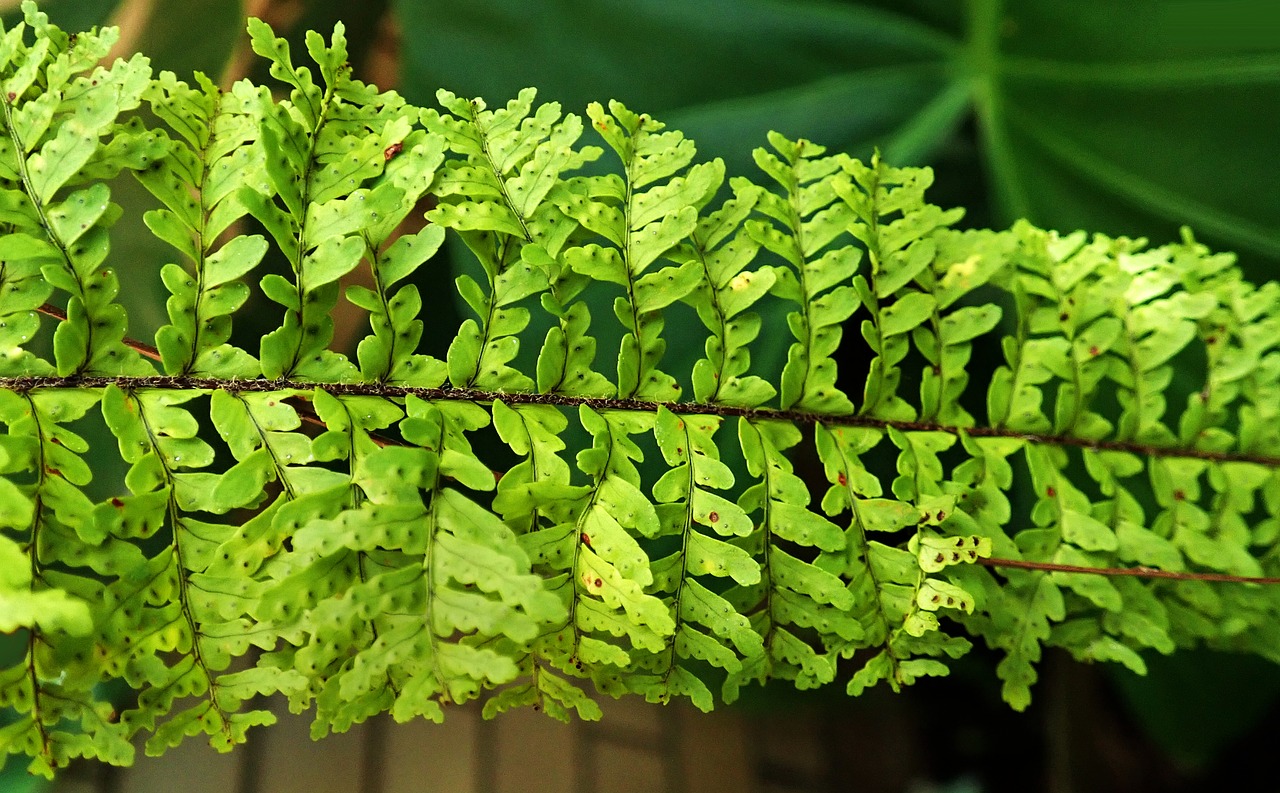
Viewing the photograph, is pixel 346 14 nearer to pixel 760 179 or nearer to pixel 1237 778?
pixel 760 179

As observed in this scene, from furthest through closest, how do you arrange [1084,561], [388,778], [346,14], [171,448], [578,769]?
[578,769], [388,778], [346,14], [1084,561], [171,448]

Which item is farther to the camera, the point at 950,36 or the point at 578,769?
the point at 578,769

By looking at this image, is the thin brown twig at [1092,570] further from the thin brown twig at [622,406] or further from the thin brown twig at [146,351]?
the thin brown twig at [146,351]

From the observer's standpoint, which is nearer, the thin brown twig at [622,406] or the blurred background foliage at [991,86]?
the thin brown twig at [622,406]

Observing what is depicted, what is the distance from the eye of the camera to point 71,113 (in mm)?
535

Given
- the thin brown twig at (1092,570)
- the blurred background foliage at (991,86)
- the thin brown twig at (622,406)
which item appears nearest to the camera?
the thin brown twig at (622,406)

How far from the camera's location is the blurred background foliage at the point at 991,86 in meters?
0.92

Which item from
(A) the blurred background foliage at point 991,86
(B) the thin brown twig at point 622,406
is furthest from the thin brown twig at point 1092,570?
(A) the blurred background foliage at point 991,86

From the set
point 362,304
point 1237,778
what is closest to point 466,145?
point 362,304

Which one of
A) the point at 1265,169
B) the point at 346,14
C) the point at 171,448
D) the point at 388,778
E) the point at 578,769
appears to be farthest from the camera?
the point at 578,769

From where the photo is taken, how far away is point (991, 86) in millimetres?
1110

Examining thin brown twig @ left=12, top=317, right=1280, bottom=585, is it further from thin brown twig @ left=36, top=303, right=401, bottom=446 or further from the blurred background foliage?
the blurred background foliage

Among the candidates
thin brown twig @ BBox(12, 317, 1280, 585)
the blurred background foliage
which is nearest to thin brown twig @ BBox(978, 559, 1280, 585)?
Answer: thin brown twig @ BBox(12, 317, 1280, 585)

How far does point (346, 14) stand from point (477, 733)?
3.20 feet
